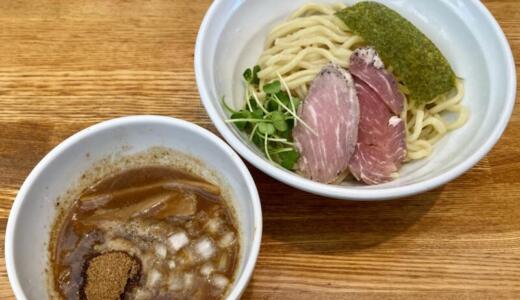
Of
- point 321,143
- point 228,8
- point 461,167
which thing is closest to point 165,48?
point 228,8

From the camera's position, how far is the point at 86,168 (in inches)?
62.5

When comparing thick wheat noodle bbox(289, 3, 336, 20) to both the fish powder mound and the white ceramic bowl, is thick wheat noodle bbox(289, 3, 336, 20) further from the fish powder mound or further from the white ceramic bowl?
the fish powder mound

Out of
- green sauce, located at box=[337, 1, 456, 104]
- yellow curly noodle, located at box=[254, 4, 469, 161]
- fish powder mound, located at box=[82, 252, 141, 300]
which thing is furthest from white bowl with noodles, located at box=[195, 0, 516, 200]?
fish powder mound, located at box=[82, 252, 141, 300]

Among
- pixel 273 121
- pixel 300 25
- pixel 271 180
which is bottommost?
pixel 271 180

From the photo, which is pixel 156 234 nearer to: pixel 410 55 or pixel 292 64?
pixel 292 64

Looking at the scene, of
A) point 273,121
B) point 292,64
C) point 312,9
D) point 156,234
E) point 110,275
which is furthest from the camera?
point 312,9

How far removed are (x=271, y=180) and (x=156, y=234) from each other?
19.6 inches

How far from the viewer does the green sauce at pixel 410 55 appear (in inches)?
73.1

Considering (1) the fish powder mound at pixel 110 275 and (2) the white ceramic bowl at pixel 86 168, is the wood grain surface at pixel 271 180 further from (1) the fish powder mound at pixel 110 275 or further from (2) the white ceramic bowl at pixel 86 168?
(1) the fish powder mound at pixel 110 275

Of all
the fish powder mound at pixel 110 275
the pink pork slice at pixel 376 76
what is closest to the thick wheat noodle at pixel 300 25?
the pink pork slice at pixel 376 76

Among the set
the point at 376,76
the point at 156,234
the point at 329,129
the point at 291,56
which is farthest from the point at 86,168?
the point at 376,76

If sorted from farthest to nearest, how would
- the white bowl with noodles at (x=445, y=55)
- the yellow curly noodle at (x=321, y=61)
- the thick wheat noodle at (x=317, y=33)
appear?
the thick wheat noodle at (x=317, y=33), the yellow curly noodle at (x=321, y=61), the white bowl with noodles at (x=445, y=55)

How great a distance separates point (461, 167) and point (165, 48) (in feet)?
4.23

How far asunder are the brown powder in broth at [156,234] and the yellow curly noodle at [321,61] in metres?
0.52
